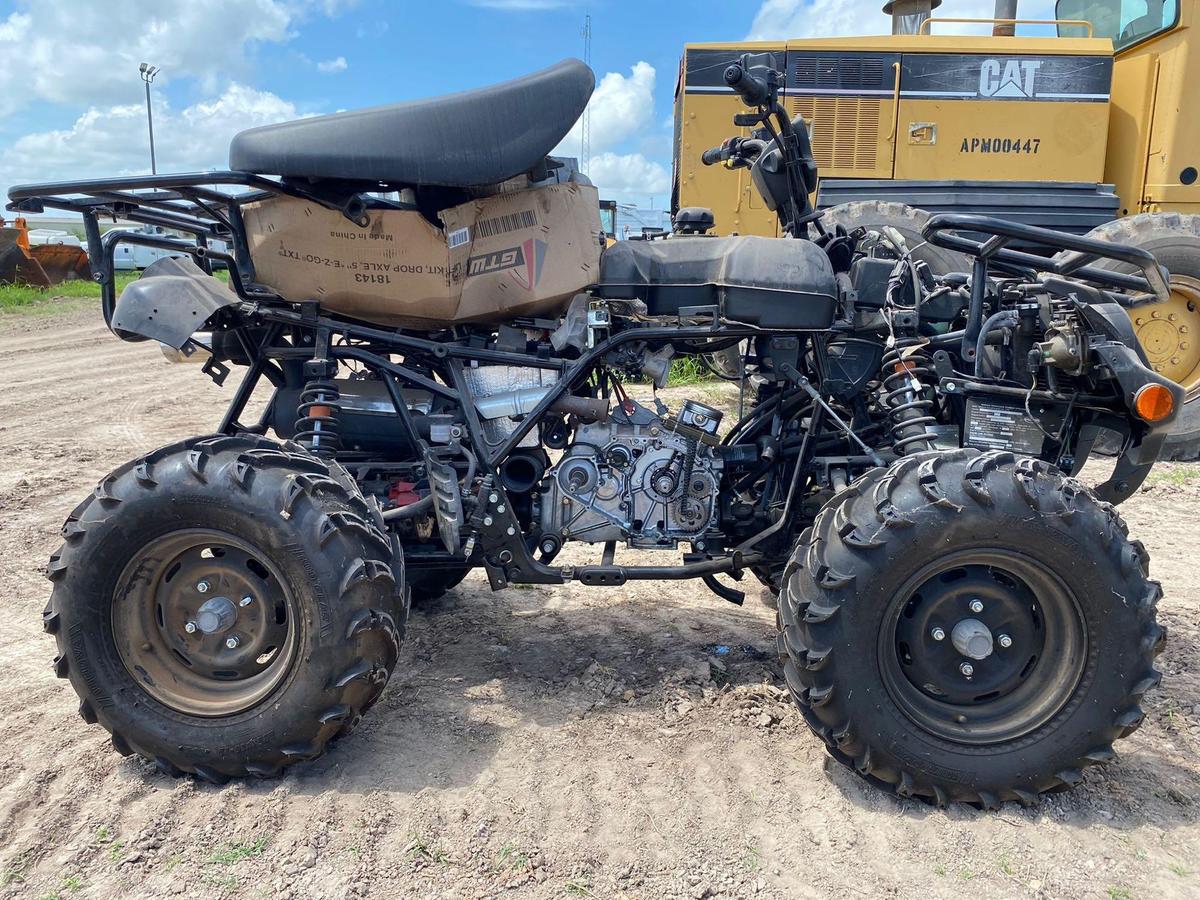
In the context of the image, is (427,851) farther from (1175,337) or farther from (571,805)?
(1175,337)

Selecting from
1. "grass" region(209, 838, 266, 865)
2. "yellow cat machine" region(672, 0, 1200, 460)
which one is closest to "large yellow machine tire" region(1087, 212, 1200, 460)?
"yellow cat machine" region(672, 0, 1200, 460)

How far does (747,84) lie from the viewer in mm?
3631

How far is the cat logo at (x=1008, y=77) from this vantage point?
9.07 metres

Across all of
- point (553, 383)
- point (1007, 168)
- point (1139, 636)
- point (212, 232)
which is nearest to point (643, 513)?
point (553, 383)

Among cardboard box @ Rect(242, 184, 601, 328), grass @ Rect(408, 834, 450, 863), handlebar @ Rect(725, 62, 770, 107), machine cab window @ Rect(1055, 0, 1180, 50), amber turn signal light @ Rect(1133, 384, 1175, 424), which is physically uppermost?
machine cab window @ Rect(1055, 0, 1180, 50)

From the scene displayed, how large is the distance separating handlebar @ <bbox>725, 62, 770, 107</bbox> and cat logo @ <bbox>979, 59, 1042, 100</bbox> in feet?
21.8

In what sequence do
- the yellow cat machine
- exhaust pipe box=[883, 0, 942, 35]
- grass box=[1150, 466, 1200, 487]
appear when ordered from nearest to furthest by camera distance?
grass box=[1150, 466, 1200, 487], the yellow cat machine, exhaust pipe box=[883, 0, 942, 35]

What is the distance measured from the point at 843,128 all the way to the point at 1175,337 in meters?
3.84

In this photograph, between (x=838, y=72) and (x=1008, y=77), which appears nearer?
(x=1008, y=77)

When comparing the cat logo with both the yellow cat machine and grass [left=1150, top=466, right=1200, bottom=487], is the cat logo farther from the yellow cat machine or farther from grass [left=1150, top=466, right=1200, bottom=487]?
grass [left=1150, top=466, right=1200, bottom=487]

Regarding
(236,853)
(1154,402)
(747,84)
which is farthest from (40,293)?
(1154,402)

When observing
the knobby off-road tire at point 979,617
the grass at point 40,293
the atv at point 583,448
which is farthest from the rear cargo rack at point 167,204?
the grass at point 40,293

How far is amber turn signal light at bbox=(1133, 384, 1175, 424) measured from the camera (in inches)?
124

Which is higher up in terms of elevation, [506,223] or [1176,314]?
[506,223]
